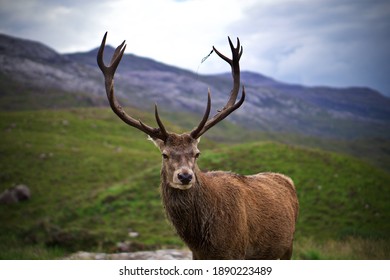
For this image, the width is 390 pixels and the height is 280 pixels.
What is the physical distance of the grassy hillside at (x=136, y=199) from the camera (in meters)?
13.9

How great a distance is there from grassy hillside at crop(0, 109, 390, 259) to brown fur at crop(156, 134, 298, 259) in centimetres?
334

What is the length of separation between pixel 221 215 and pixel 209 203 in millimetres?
257

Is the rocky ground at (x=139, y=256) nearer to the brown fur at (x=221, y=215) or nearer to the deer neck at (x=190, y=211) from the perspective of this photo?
the brown fur at (x=221, y=215)

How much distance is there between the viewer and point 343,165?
67.6 ft

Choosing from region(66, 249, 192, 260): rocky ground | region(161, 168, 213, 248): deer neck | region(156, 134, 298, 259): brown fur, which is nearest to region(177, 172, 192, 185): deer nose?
region(156, 134, 298, 259): brown fur

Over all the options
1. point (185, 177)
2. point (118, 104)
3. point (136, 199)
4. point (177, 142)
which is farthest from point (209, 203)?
point (136, 199)

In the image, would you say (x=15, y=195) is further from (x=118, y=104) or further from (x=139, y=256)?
(x=118, y=104)

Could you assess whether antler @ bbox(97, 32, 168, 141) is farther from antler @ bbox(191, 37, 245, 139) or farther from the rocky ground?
the rocky ground

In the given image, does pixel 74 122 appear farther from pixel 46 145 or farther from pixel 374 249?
pixel 374 249

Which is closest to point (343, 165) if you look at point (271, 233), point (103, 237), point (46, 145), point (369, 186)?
point (369, 186)

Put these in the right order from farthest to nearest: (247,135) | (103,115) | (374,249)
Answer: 1. (247,135)
2. (103,115)
3. (374,249)

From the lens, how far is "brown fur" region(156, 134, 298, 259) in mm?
5895

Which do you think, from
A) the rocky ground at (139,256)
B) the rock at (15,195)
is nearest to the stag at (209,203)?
the rocky ground at (139,256)

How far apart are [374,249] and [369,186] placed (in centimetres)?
881
